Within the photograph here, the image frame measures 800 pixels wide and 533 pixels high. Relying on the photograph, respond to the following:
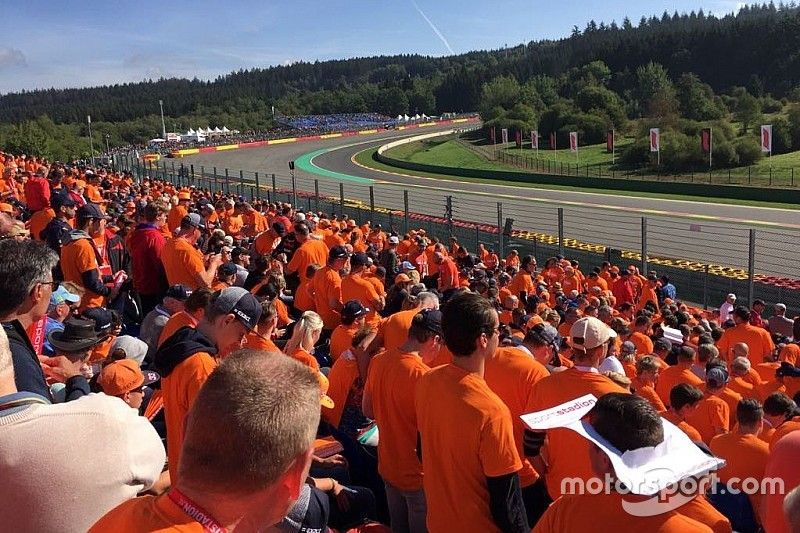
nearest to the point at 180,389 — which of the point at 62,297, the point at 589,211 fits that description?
the point at 62,297

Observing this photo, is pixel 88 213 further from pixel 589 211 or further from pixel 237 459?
pixel 589 211

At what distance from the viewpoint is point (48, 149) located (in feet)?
225

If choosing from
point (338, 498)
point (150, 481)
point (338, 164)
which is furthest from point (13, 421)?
point (338, 164)

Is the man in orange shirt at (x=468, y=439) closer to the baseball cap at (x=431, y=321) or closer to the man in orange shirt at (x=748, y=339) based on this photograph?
A: the baseball cap at (x=431, y=321)

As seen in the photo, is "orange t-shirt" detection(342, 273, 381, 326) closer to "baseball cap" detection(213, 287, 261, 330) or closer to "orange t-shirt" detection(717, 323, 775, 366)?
"baseball cap" detection(213, 287, 261, 330)

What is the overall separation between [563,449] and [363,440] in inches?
59.4

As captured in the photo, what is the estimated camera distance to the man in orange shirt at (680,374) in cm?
680

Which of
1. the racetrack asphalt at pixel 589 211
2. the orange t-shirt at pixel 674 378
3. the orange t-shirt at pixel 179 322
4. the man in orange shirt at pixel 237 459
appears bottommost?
the racetrack asphalt at pixel 589 211

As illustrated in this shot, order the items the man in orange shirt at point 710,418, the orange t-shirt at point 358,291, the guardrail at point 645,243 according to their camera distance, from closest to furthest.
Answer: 1. the man in orange shirt at point 710,418
2. the orange t-shirt at point 358,291
3. the guardrail at point 645,243

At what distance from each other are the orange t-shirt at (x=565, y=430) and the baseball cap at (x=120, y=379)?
7.88 ft

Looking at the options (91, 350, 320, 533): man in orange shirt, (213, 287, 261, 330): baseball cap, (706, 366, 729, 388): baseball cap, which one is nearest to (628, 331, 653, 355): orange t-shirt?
(706, 366, 729, 388): baseball cap

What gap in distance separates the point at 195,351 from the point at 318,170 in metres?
59.6

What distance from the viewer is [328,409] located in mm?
4953

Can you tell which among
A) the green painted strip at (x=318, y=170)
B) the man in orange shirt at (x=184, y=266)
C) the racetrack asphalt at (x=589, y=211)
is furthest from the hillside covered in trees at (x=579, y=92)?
the man in orange shirt at (x=184, y=266)
